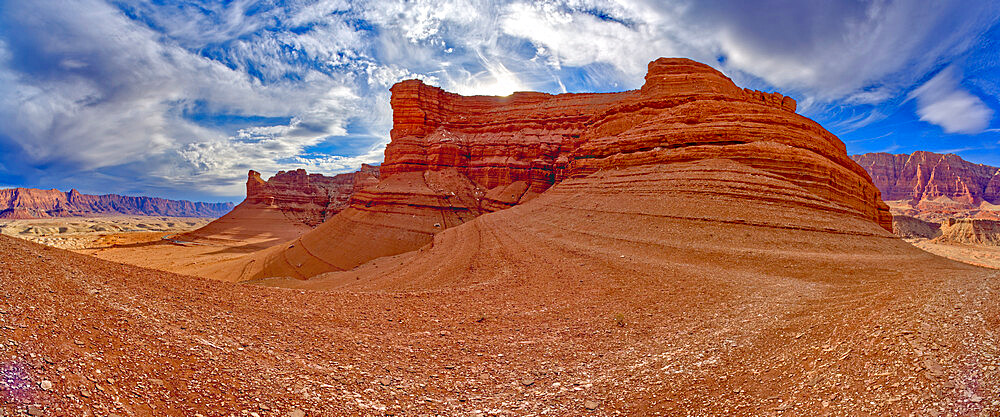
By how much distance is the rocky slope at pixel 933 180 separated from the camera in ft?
352

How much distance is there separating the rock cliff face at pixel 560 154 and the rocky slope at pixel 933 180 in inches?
4745

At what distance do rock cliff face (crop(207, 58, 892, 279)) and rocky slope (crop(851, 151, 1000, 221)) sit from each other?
121m

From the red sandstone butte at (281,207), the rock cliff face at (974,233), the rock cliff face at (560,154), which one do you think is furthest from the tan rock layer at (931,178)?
the red sandstone butte at (281,207)

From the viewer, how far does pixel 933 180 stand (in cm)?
11312

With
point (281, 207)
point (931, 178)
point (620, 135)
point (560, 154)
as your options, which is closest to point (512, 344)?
point (620, 135)

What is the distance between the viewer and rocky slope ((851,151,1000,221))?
107 metres

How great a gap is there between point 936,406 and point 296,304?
28.8 feet

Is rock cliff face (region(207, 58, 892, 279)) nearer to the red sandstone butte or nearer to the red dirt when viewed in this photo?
the red dirt

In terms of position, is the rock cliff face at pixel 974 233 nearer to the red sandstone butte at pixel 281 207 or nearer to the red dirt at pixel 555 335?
the red dirt at pixel 555 335

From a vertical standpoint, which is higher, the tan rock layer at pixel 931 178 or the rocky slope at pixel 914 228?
the tan rock layer at pixel 931 178

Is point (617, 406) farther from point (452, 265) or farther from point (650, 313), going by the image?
point (452, 265)

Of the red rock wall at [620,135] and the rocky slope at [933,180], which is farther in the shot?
the rocky slope at [933,180]

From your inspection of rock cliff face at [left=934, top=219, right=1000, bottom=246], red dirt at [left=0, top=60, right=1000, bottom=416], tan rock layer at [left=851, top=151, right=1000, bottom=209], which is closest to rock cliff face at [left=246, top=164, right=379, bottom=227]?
red dirt at [left=0, top=60, right=1000, bottom=416]

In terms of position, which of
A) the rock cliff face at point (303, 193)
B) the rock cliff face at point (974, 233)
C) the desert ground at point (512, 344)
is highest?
the rock cliff face at point (303, 193)
